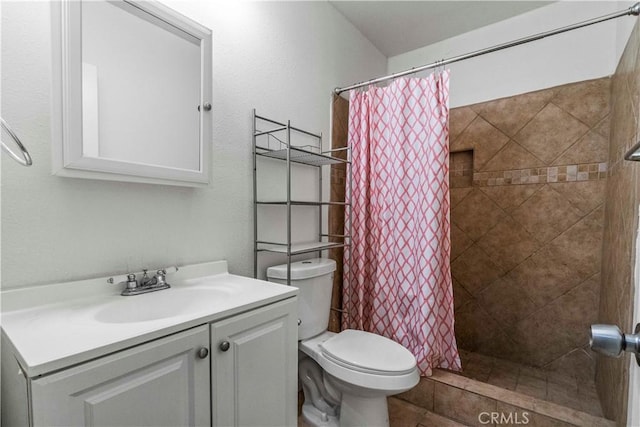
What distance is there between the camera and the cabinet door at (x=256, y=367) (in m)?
0.88

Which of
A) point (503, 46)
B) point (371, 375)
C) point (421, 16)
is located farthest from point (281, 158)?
point (421, 16)

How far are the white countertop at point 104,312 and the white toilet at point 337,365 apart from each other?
420 millimetres

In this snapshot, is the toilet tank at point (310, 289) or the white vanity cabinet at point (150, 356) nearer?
the white vanity cabinet at point (150, 356)

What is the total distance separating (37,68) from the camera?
2.99 ft

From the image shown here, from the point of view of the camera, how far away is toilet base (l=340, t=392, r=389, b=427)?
1413mm

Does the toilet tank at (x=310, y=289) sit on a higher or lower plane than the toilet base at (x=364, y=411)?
higher

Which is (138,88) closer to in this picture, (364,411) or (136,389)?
(136,389)

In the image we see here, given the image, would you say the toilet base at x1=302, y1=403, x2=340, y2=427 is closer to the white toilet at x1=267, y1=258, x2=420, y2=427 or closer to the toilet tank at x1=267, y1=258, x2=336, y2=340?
the white toilet at x1=267, y1=258, x2=420, y2=427

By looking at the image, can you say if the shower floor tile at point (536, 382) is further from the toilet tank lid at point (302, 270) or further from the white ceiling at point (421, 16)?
the white ceiling at point (421, 16)

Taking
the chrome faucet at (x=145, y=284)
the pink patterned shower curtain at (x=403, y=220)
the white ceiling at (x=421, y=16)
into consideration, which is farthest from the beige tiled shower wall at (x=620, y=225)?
the chrome faucet at (x=145, y=284)

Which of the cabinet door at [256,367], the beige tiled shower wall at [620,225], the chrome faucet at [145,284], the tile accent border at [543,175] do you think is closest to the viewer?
the cabinet door at [256,367]

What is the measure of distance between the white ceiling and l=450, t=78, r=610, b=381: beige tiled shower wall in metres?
0.58

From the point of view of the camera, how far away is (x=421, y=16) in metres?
2.10

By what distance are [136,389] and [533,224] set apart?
2.40 meters
